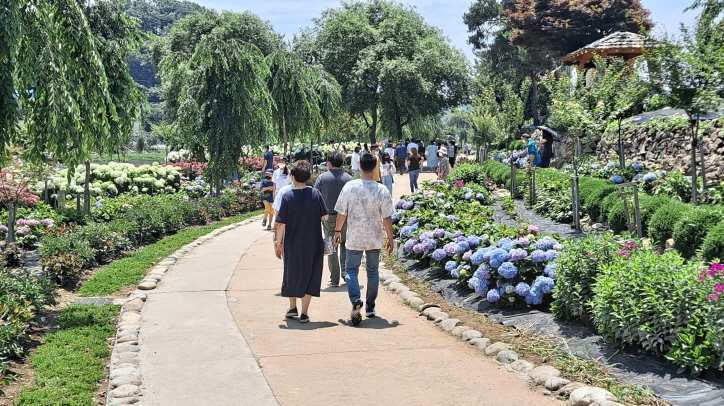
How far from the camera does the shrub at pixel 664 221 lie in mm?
9297

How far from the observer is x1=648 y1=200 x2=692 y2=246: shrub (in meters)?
9.30

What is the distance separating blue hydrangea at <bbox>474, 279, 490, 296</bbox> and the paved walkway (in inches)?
26.0

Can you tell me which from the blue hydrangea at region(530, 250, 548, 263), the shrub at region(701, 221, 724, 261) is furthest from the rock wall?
the blue hydrangea at region(530, 250, 548, 263)

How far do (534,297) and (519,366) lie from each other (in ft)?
4.59

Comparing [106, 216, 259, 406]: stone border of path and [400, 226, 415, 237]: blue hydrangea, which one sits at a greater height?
[400, 226, 415, 237]: blue hydrangea

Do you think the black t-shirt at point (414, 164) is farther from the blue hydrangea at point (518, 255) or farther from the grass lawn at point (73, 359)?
the grass lawn at point (73, 359)

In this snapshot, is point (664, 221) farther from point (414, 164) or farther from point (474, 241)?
point (414, 164)

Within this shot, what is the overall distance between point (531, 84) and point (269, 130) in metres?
24.8

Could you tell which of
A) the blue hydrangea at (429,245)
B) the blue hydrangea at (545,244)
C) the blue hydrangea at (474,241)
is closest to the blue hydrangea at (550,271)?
the blue hydrangea at (545,244)

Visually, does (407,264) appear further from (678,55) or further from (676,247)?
(678,55)

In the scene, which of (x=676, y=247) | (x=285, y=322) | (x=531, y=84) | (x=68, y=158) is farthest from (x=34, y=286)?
(x=531, y=84)

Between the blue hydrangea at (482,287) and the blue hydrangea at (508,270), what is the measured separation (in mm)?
314

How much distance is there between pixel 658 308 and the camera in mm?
5266

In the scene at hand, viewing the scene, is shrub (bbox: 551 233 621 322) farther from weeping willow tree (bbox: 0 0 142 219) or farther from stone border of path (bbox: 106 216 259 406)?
weeping willow tree (bbox: 0 0 142 219)
